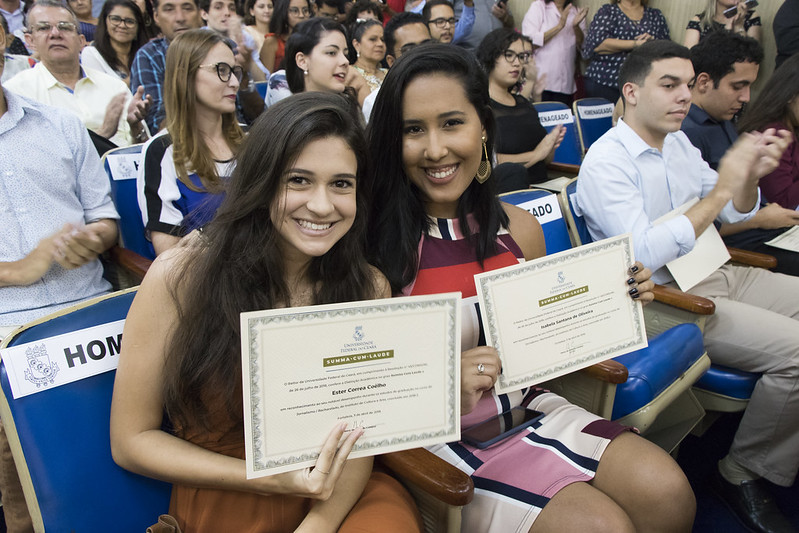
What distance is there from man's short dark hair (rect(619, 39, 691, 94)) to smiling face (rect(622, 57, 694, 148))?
0.02 meters

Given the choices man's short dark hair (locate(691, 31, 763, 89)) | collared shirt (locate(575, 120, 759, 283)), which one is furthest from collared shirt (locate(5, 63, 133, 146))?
man's short dark hair (locate(691, 31, 763, 89))

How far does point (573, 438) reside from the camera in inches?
54.5

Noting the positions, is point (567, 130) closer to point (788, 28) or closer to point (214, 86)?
point (788, 28)

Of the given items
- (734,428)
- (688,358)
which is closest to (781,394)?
(688,358)

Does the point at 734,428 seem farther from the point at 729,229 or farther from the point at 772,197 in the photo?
the point at 772,197

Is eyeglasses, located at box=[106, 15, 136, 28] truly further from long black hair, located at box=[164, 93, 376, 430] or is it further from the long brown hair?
long black hair, located at box=[164, 93, 376, 430]

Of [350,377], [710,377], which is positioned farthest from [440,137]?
[710,377]

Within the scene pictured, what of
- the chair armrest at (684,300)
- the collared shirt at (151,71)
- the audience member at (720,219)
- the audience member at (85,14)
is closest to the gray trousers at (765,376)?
the audience member at (720,219)

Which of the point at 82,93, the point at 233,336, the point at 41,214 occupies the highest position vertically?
the point at 82,93

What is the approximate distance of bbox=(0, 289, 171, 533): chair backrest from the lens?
111cm

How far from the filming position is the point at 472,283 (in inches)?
58.5

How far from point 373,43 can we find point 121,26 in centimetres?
168

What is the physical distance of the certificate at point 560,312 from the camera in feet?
4.16

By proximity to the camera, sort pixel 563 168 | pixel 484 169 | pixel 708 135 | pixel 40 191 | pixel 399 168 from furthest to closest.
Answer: pixel 563 168 → pixel 708 135 → pixel 40 191 → pixel 484 169 → pixel 399 168
